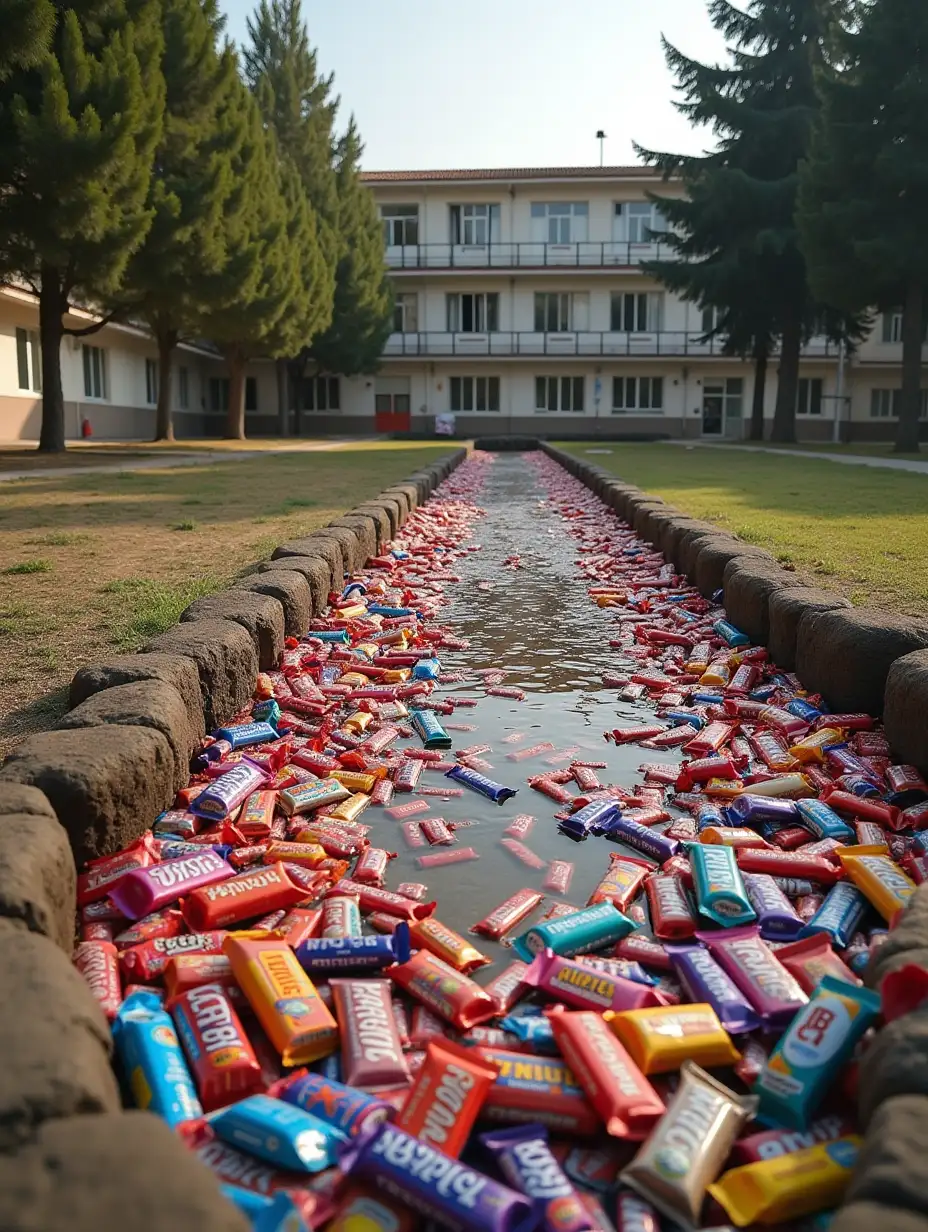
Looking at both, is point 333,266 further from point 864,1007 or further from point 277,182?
point 864,1007

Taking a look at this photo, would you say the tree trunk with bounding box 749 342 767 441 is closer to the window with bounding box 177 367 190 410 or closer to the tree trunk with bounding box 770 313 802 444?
the tree trunk with bounding box 770 313 802 444

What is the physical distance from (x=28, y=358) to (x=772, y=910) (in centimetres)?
3031

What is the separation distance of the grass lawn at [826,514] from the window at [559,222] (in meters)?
28.4

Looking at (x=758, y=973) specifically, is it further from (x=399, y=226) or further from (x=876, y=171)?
(x=399, y=226)

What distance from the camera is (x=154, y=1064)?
7.50 feet

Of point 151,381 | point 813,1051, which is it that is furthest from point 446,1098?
point 151,381

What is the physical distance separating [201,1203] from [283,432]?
45088 millimetres

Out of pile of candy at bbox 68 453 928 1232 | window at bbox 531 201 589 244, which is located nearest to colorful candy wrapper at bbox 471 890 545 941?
pile of candy at bbox 68 453 928 1232

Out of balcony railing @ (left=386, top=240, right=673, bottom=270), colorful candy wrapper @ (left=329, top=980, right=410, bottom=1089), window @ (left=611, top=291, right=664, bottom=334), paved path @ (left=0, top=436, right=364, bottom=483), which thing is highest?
balcony railing @ (left=386, top=240, right=673, bottom=270)

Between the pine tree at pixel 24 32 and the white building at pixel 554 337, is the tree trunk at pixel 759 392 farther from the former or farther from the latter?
the pine tree at pixel 24 32

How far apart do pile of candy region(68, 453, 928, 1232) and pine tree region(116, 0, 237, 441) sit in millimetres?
20892

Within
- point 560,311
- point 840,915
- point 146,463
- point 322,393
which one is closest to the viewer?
point 840,915

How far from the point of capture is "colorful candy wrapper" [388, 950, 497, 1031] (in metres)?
2.58

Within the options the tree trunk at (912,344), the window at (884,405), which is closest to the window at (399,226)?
the window at (884,405)
